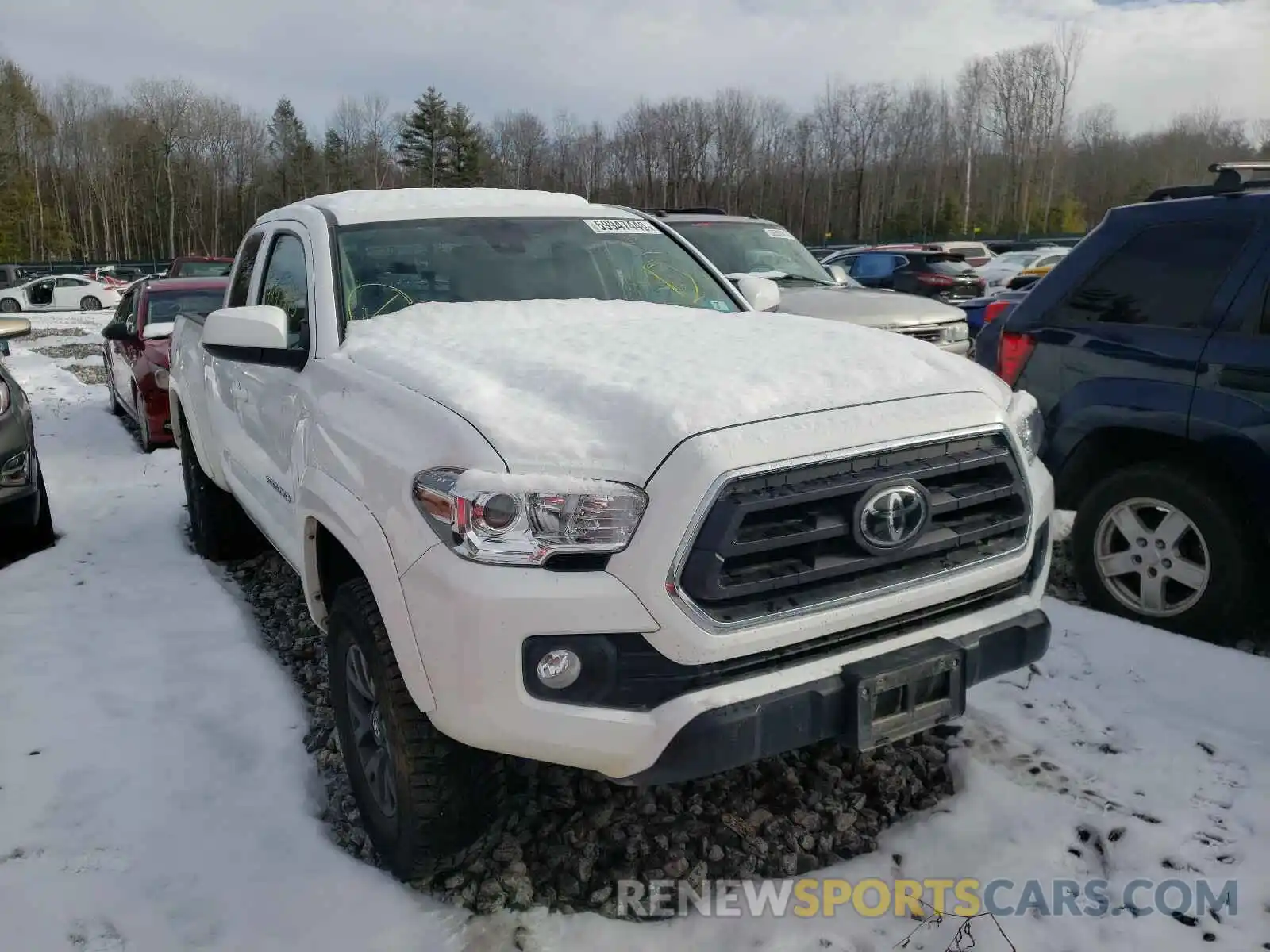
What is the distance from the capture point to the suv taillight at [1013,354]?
180 inches

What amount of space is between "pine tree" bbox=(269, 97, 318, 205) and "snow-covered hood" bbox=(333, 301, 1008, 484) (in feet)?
232

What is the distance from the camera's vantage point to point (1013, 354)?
4.63m

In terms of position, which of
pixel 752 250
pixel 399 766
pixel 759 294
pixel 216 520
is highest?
pixel 752 250

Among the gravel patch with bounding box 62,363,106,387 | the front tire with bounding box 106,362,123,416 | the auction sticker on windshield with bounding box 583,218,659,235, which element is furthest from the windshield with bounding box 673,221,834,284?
the gravel patch with bounding box 62,363,106,387

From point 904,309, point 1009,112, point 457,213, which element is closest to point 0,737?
point 457,213

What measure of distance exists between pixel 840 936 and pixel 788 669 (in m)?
0.72

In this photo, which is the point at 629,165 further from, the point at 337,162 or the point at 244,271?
the point at 244,271

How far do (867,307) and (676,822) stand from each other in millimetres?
5709

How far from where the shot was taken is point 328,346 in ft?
10.3

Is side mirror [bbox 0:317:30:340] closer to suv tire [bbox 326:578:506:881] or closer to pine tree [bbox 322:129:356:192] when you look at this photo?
suv tire [bbox 326:578:506:881]

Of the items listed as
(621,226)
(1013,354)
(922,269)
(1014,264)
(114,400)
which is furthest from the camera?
(1014,264)

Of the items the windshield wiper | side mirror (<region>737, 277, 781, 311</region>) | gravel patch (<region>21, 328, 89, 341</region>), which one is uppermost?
the windshield wiper

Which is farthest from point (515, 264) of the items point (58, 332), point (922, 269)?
point (58, 332)

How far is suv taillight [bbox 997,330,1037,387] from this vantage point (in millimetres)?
4562
